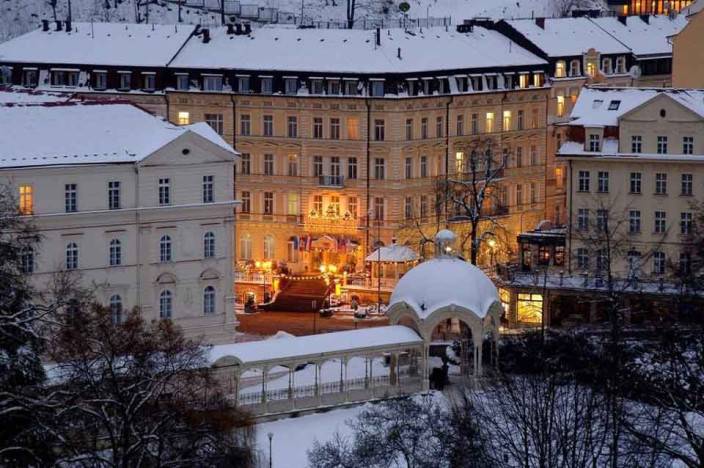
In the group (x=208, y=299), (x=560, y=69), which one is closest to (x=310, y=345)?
(x=208, y=299)

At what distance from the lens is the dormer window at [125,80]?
12138 cm

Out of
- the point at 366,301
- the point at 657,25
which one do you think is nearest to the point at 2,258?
the point at 366,301

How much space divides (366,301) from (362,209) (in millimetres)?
6353

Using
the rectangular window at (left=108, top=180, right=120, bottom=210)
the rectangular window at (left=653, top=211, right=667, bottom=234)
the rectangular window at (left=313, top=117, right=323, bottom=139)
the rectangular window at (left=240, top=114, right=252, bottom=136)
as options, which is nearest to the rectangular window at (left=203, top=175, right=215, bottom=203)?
the rectangular window at (left=108, top=180, right=120, bottom=210)

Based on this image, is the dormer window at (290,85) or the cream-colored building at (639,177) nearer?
the cream-colored building at (639,177)

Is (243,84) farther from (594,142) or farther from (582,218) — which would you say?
(582,218)

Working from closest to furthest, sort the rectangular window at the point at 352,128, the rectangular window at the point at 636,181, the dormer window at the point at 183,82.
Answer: the rectangular window at the point at 636,181
the rectangular window at the point at 352,128
the dormer window at the point at 183,82

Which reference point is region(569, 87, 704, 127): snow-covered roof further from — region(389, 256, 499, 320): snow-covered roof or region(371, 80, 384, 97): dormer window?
region(389, 256, 499, 320): snow-covered roof

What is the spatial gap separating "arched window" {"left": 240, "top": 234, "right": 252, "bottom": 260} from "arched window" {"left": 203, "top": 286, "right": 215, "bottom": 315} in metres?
20.6

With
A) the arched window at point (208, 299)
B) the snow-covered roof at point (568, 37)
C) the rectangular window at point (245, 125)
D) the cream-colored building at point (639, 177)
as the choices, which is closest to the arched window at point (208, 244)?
the arched window at point (208, 299)

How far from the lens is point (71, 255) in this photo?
304ft

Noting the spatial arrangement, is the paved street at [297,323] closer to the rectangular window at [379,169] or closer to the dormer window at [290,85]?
the rectangular window at [379,169]

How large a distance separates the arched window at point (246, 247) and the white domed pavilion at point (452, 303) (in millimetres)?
25962

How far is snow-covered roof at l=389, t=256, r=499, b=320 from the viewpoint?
89625 mm
